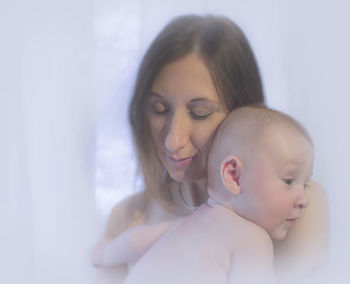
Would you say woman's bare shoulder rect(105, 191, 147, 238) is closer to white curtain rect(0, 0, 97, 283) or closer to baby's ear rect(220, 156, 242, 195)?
white curtain rect(0, 0, 97, 283)

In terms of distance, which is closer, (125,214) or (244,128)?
(244,128)

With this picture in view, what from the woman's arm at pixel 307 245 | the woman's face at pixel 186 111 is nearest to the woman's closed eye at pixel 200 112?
the woman's face at pixel 186 111

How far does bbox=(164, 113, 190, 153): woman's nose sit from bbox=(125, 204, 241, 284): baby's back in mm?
111

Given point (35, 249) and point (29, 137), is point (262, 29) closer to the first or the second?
point (29, 137)

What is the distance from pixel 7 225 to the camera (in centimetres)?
73

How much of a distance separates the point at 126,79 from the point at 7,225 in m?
0.32

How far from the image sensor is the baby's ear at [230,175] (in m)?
0.65

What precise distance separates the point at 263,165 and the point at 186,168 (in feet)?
0.42

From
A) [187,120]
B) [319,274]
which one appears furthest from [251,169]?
[319,274]

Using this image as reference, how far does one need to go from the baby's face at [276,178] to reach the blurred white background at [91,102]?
62mm

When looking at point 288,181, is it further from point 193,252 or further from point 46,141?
point 46,141

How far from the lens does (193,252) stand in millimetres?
656

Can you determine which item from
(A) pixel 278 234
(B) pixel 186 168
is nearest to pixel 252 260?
(A) pixel 278 234

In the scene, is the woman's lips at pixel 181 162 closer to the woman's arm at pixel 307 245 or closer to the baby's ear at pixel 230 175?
the baby's ear at pixel 230 175
